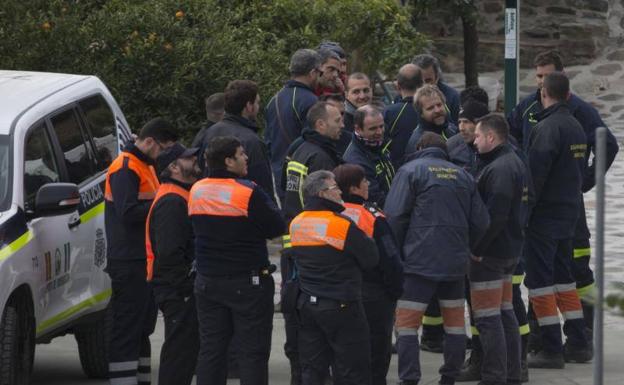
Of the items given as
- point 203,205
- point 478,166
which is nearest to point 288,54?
point 478,166

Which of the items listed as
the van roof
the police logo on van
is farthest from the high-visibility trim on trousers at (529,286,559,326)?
the van roof

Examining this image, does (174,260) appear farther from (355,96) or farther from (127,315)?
(355,96)

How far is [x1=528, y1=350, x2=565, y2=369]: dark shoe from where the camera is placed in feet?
30.7

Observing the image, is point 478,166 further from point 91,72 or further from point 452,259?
point 91,72

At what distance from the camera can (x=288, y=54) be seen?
15.3 meters

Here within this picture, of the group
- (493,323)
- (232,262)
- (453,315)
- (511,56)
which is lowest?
(493,323)

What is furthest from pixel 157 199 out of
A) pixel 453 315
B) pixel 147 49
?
pixel 147 49

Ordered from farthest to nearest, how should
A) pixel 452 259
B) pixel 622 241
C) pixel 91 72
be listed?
pixel 622 241 → pixel 91 72 → pixel 452 259

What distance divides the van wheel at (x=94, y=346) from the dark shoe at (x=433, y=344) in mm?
2286

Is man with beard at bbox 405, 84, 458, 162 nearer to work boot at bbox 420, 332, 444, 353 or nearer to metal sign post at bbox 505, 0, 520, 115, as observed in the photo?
work boot at bbox 420, 332, 444, 353

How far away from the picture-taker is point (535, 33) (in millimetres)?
24516

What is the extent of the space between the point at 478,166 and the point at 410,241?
84cm

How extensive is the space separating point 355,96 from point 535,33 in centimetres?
1505

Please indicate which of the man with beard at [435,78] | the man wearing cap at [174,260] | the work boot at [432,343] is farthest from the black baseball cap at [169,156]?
the man with beard at [435,78]
